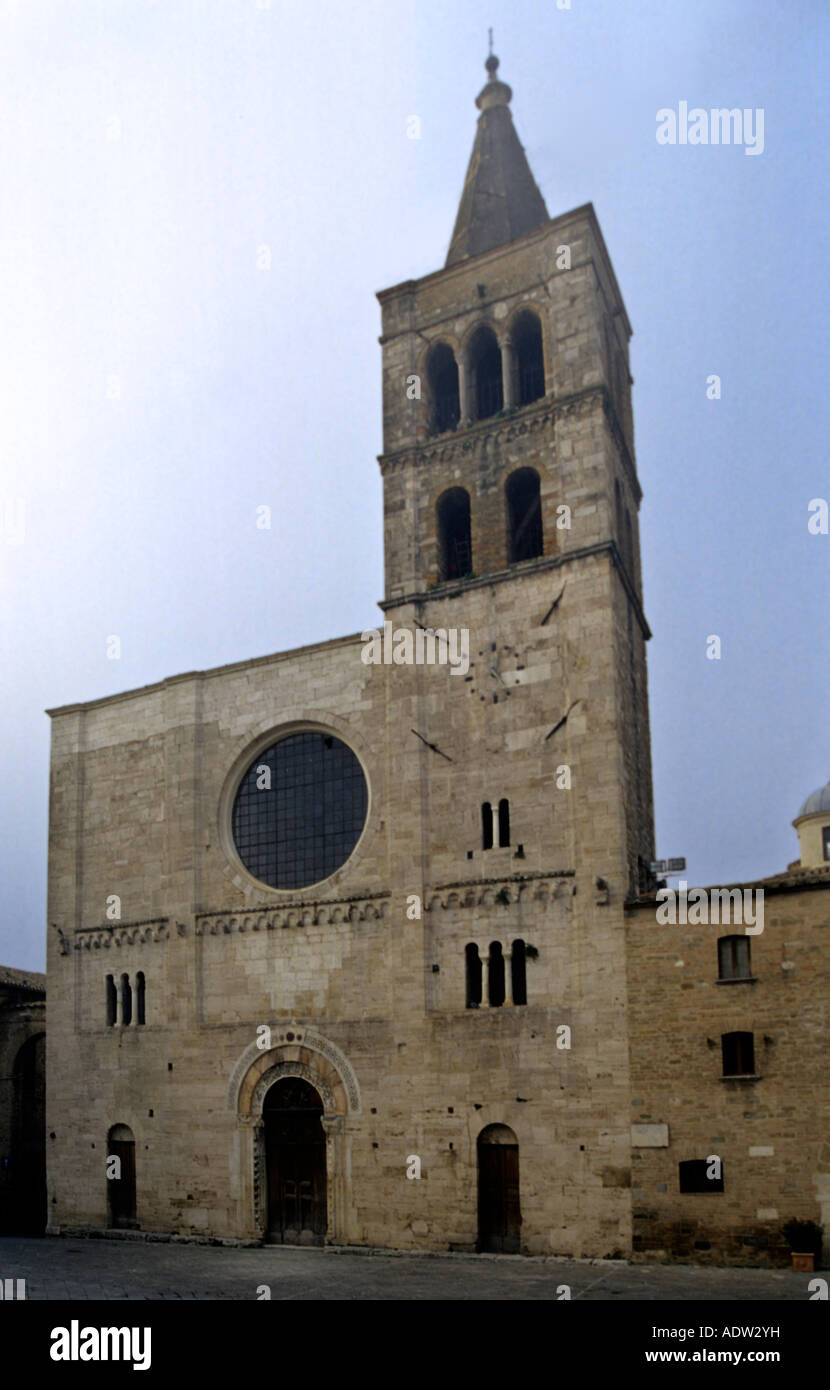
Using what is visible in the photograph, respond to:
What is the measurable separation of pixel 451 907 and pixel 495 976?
1.66 m

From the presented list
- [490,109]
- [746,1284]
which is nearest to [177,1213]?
[746,1284]

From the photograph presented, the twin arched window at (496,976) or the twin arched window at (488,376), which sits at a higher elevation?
the twin arched window at (488,376)

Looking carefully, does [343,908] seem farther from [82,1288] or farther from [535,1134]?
[82,1288]

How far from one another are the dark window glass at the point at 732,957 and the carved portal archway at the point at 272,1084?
26.4ft

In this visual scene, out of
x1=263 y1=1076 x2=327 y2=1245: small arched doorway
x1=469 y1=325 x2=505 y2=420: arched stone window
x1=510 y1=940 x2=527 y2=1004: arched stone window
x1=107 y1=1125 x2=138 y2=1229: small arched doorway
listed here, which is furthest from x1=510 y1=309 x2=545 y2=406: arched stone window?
x1=107 y1=1125 x2=138 y2=1229: small arched doorway

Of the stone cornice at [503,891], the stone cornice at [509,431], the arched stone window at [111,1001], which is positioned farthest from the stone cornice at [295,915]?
the stone cornice at [509,431]

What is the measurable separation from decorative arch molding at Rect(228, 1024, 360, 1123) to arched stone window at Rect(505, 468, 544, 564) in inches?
455

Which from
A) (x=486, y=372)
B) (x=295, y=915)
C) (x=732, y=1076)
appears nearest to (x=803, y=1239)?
(x=732, y=1076)

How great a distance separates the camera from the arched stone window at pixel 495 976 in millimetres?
22969

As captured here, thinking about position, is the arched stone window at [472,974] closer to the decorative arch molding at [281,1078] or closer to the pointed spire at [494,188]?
the decorative arch molding at [281,1078]

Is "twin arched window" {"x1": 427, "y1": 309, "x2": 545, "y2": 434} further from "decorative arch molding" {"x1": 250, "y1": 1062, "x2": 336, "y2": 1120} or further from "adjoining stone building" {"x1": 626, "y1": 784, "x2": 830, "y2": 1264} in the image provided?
"decorative arch molding" {"x1": 250, "y1": 1062, "x2": 336, "y2": 1120}

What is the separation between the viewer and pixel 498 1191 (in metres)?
22.0

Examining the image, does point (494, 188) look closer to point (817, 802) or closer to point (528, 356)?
point (528, 356)
